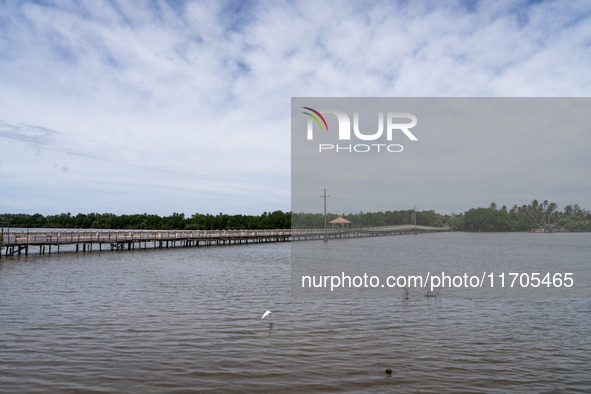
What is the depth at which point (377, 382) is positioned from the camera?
9.56 meters

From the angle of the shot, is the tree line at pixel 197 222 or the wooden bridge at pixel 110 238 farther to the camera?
the tree line at pixel 197 222

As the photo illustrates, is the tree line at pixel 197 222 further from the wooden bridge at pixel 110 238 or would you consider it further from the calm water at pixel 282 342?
the calm water at pixel 282 342

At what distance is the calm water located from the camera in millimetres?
9617

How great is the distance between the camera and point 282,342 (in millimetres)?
12602

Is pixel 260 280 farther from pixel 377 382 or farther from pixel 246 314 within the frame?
pixel 377 382

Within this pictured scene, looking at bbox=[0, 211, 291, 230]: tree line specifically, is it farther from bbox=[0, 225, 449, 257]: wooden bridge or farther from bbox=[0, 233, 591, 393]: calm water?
bbox=[0, 233, 591, 393]: calm water

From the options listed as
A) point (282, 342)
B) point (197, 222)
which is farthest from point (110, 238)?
point (197, 222)

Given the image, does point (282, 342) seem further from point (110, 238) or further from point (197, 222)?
point (197, 222)

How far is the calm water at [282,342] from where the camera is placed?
9617 mm

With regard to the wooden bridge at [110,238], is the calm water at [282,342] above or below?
below

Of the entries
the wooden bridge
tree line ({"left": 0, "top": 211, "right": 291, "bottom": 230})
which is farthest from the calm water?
tree line ({"left": 0, "top": 211, "right": 291, "bottom": 230})

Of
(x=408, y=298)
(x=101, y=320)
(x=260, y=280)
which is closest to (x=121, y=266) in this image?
(x=260, y=280)

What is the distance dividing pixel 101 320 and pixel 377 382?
10.0m

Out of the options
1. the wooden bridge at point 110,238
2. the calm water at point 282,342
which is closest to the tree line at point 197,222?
the wooden bridge at point 110,238
